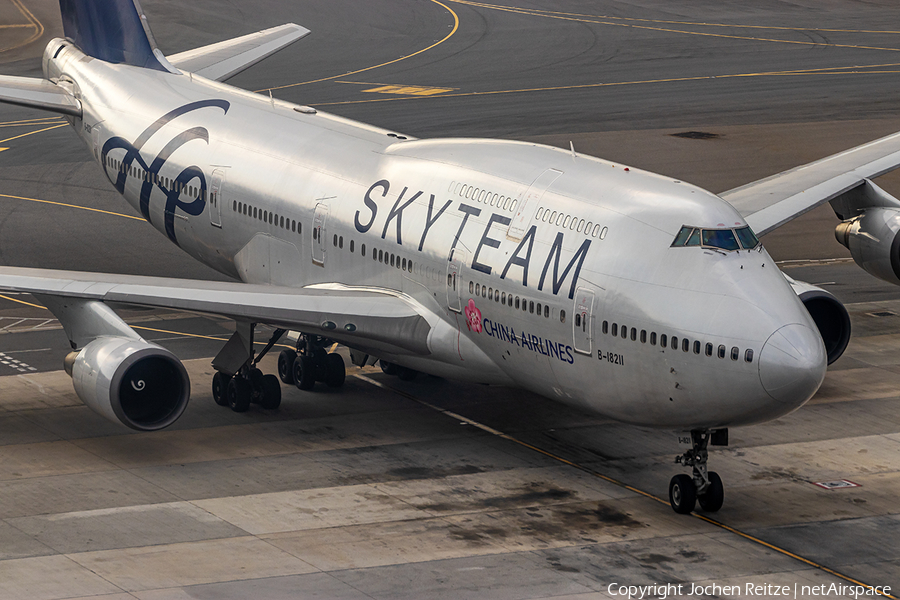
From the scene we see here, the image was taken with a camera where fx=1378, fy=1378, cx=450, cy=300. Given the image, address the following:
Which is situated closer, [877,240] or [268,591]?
[268,591]

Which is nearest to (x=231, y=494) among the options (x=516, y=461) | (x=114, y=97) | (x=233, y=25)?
(x=516, y=461)

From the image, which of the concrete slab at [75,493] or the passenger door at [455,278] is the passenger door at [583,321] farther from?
the concrete slab at [75,493]

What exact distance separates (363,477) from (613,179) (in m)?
7.49

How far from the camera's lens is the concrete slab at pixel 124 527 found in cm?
2347

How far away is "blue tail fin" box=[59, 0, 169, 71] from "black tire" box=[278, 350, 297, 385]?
1153cm

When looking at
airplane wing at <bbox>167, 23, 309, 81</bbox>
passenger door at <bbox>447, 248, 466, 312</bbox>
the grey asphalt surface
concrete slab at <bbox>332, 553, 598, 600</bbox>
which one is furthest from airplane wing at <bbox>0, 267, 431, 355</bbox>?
airplane wing at <bbox>167, 23, 309, 81</bbox>

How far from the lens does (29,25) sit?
82562 millimetres

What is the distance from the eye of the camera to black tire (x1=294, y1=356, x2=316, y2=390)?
32312 millimetres

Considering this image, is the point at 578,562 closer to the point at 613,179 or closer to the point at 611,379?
the point at 611,379

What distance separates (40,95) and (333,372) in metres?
14.1

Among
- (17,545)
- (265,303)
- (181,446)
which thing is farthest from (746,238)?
(17,545)

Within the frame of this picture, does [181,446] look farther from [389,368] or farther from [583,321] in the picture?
[583,321]

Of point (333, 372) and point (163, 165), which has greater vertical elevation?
point (163, 165)

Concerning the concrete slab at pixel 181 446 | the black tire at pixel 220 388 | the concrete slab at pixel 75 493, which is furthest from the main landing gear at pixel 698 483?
the black tire at pixel 220 388
